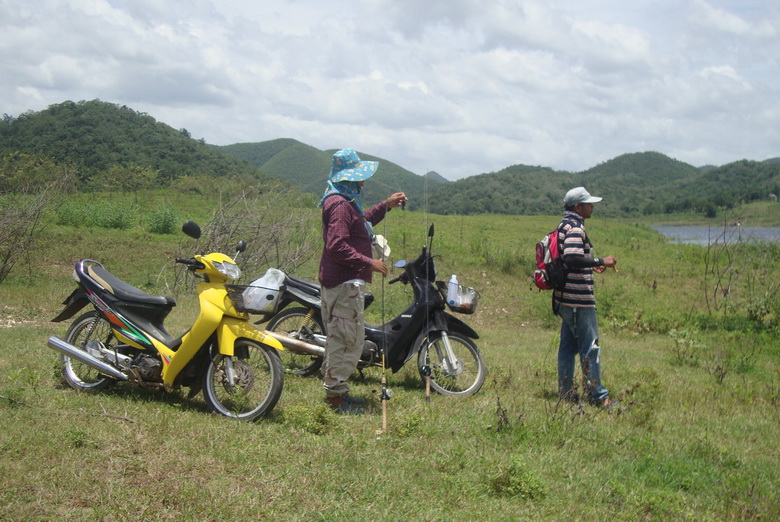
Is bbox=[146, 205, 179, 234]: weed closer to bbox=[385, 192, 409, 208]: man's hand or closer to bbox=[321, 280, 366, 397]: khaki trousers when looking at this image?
bbox=[385, 192, 409, 208]: man's hand

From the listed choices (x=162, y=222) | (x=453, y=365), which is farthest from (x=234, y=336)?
(x=162, y=222)

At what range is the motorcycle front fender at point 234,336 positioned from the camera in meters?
A: 4.70

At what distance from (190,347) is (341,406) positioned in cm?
130

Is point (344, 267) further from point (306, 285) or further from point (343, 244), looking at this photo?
point (306, 285)

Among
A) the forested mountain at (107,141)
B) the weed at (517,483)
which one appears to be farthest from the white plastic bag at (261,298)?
the forested mountain at (107,141)

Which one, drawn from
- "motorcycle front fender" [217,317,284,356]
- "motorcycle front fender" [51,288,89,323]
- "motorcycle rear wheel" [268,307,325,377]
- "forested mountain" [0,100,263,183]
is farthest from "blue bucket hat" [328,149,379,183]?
"forested mountain" [0,100,263,183]

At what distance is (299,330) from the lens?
6543 millimetres

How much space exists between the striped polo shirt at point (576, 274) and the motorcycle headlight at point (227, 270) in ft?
9.19

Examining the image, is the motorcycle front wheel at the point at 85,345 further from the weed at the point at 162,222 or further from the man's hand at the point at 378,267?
the weed at the point at 162,222

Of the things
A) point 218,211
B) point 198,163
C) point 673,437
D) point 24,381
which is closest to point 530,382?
point 673,437

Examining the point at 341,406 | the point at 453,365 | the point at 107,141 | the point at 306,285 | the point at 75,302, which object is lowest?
the point at 341,406

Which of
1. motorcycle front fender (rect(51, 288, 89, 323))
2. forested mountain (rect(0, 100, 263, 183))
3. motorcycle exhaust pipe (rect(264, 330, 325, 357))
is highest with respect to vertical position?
forested mountain (rect(0, 100, 263, 183))

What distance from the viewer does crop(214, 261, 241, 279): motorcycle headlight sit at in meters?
4.80

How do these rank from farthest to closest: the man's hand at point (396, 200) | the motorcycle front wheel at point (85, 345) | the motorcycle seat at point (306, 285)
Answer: the motorcycle seat at point (306, 285)
the man's hand at point (396, 200)
the motorcycle front wheel at point (85, 345)
